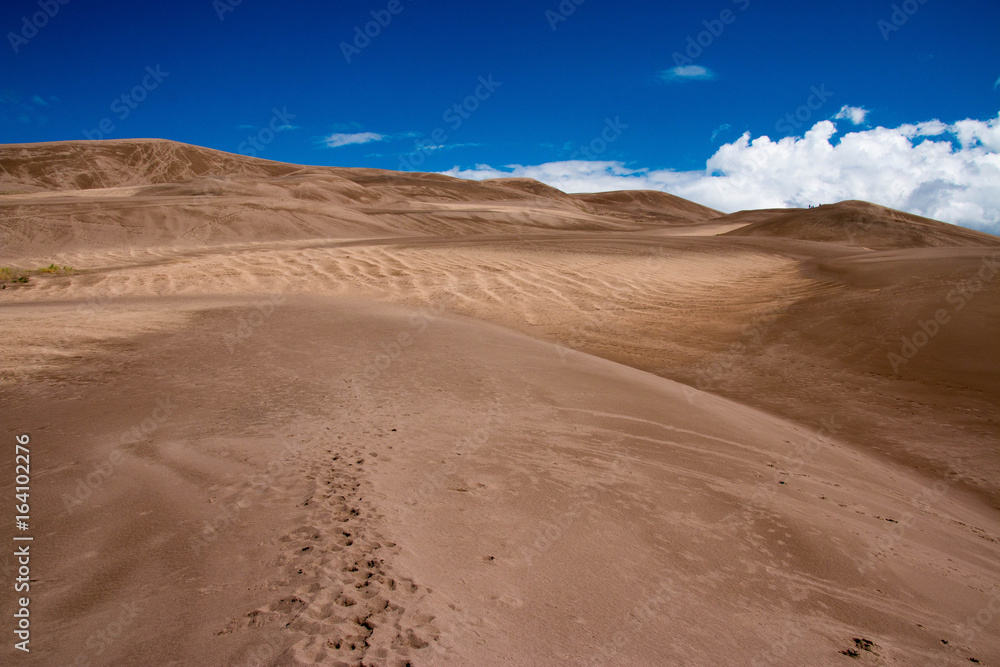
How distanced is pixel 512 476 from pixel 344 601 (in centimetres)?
132

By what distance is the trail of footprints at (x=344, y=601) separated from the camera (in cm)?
157

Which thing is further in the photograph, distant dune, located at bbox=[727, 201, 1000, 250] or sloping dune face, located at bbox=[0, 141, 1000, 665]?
distant dune, located at bbox=[727, 201, 1000, 250]

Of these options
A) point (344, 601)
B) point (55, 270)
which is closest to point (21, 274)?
point (55, 270)

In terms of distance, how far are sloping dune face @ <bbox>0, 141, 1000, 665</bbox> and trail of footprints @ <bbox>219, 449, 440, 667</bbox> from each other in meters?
0.01

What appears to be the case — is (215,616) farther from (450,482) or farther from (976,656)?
(976,656)

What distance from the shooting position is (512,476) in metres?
2.97

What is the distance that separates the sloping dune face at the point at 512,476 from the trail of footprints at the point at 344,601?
1cm

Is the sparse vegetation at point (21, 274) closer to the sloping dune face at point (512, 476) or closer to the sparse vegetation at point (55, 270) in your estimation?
the sparse vegetation at point (55, 270)

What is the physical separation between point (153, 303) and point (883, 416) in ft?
31.0

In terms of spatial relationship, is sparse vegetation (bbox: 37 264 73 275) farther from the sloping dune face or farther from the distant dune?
the distant dune

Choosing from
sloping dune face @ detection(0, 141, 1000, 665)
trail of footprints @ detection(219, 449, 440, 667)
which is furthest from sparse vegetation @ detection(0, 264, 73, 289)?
trail of footprints @ detection(219, 449, 440, 667)

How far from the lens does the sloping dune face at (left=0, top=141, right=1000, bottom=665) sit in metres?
1.81

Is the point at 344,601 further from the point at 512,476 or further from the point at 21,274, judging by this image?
the point at 21,274

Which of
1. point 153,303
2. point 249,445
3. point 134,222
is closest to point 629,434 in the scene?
point 249,445
